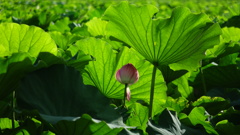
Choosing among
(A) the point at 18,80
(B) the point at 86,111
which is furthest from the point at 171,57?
(A) the point at 18,80

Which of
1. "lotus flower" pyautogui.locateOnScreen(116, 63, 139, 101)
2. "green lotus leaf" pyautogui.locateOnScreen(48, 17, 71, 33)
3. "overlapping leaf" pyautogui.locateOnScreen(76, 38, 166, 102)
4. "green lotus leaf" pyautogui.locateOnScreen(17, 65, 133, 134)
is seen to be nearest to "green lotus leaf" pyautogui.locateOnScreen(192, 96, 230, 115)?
"overlapping leaf" pyautogui.locateOnScreen(76, 38, 166, 102)

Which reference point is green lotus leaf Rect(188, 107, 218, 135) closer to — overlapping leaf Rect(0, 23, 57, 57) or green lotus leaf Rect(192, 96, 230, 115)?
green lotus leaf Rect(192, 96, 230, 115)

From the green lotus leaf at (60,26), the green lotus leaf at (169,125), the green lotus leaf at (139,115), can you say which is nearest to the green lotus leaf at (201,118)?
the green lotus leaf at (169,125)

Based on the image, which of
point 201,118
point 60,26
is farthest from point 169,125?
point 60,26

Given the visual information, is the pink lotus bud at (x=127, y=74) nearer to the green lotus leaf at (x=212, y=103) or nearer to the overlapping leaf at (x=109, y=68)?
the overlapping leaf at (x=109, y=68)

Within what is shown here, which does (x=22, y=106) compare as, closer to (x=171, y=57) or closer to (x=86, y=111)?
Result: (x=86, y=111)

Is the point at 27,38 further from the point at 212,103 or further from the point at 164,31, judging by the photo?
the point at 212,103
